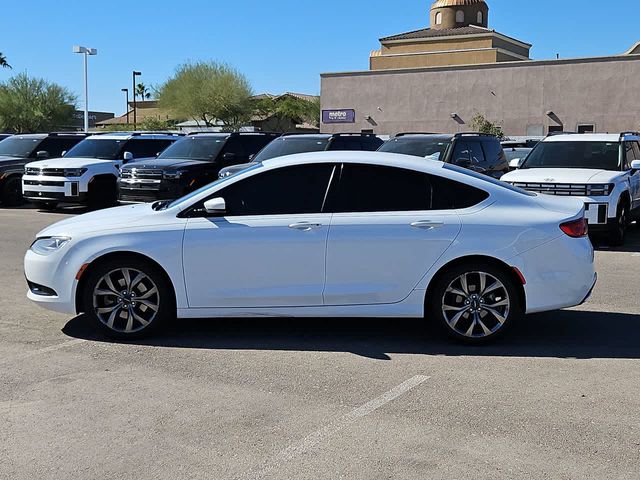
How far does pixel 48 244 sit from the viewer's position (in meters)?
6.59

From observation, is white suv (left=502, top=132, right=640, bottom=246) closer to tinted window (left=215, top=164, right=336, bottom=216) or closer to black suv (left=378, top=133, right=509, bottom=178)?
black suv (left=378, top=133, right=509, bottom=178)

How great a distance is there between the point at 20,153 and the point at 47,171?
12.0 feet

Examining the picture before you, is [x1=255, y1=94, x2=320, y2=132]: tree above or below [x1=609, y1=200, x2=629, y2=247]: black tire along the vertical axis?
above

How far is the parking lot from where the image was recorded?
13.6ft

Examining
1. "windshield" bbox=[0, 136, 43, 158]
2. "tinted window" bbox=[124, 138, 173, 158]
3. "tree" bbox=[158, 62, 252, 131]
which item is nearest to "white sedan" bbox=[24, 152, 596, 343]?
"tinted window" bbox=[124, 138, 173, 158]

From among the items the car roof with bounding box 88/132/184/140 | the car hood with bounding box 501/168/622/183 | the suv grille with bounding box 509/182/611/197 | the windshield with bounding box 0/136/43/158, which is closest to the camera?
the suv grille with bounding box 509/182/611/197

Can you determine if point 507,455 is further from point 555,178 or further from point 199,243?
point 555,178

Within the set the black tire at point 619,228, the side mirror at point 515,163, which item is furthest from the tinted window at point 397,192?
the side mirror at point 515,163

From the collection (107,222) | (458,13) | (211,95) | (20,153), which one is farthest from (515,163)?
(458,13)

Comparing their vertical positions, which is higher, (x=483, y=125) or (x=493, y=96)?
(x=493, y=96)

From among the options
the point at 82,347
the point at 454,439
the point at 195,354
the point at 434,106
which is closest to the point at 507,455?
the point at 454,439

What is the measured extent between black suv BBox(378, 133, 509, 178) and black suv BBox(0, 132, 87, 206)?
9468 mm

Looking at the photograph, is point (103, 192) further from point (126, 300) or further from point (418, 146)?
point (126, 300)

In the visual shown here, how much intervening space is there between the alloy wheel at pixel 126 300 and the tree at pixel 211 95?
189ft
